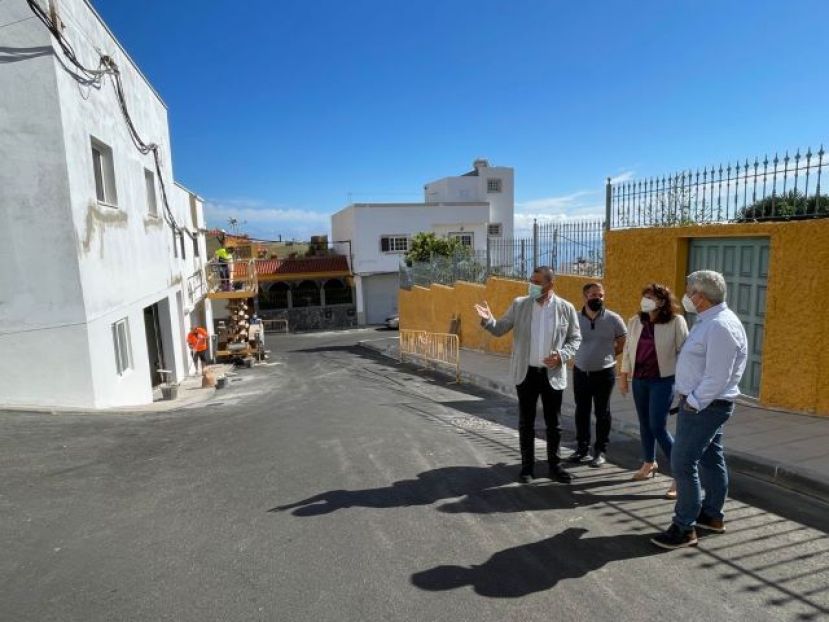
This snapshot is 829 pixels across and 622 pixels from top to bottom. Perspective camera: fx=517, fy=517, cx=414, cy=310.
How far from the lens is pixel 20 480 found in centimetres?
425

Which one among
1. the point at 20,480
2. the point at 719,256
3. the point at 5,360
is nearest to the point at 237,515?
the point at 20,480

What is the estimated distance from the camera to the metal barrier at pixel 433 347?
37.9ft

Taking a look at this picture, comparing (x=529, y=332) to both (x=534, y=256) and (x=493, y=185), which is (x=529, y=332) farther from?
(x=493, y=185)

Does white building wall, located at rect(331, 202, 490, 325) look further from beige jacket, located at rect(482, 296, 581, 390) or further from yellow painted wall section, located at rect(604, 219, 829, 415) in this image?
beige jacket, located at rect(482, 296, 581, 390)

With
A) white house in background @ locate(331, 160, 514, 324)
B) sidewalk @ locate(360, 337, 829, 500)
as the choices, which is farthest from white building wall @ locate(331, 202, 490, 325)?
sidewalk @ locate(360, 337, 829, 500)

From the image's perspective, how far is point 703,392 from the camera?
3.19 meters

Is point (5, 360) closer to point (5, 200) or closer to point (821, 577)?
point (5, 200)

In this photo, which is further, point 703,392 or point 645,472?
point 645,472

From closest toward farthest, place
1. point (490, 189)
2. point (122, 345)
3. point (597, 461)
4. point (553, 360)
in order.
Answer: point (553, 360)
point (597, 461)
point (122, 345)
point (490, 189)

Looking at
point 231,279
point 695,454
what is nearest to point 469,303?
point 695,454

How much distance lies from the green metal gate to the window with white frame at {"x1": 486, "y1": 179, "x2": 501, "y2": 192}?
3399cm

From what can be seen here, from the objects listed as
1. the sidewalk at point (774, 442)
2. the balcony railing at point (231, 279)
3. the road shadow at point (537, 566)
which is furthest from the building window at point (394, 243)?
the road shadow at point (537, 566)

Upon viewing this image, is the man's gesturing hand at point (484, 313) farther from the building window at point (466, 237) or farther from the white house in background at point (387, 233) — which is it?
the building window at point (466, 237)

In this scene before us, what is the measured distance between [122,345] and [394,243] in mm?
25154
